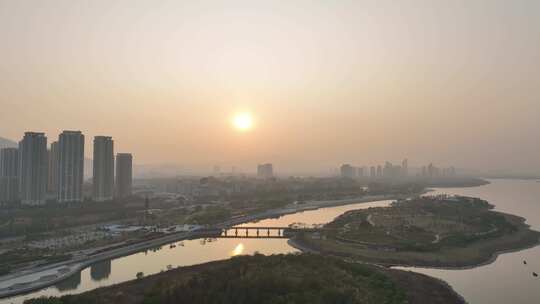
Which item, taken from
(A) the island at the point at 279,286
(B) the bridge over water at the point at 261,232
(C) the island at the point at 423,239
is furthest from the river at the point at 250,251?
(A) the island at the point at 279,286

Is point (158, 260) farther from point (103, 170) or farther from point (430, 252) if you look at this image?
point (103, 170)

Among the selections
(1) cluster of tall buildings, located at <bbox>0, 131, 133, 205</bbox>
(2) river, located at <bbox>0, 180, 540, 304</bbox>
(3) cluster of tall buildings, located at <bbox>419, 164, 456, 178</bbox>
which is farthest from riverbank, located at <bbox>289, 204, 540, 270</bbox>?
(3) cluster of tall buildings, located at <bbox>419, 164, 456, 178</bbox>

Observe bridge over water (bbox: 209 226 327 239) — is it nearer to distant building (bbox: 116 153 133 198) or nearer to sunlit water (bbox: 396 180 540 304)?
sunlit water (bbox: 396 180 540 304)

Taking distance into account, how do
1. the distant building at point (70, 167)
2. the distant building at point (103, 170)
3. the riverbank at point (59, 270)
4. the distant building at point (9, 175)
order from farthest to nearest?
1. the distant building at point (103, 170)
2. the distant building at point (70, 167)
3. the distant building at point (9, 175)
4. the riverbank at point (59, 270)

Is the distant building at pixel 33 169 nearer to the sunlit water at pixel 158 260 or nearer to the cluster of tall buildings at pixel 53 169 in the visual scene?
the cluster of tall buildings at pixel 53 169

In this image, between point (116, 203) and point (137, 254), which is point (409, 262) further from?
point (116, 203)

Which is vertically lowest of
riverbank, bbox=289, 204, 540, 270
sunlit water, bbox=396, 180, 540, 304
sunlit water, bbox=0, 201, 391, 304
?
sunlit water, bbox=0, 201, 391, 304

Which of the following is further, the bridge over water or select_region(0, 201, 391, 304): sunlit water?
the bridge over water
